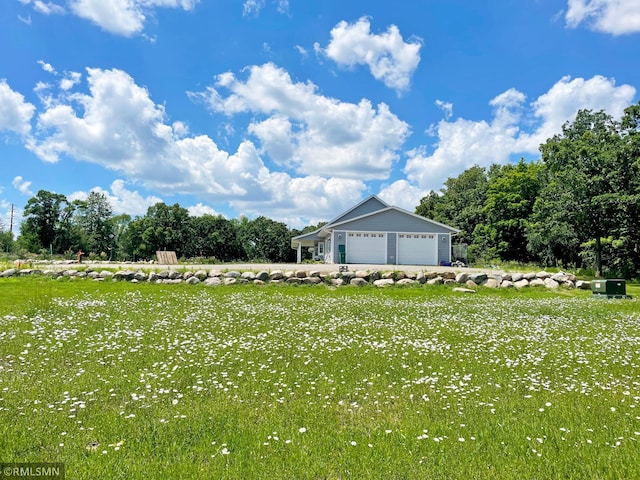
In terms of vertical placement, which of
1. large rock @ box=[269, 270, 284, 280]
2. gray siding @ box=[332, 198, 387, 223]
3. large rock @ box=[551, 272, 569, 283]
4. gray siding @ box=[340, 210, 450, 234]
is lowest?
large rock @ box=[551, 272, 569, 283]

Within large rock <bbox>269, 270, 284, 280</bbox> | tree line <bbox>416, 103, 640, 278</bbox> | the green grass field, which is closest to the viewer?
the green grass field

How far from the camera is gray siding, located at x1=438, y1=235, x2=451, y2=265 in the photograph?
3391cm

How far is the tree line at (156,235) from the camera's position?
58.4 m

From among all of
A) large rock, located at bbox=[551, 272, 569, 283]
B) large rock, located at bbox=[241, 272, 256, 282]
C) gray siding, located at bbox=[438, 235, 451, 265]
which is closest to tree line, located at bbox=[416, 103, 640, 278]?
gray siding, located at bbox=[438, 235, 451, 265]

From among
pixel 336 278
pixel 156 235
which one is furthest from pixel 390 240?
pixel 156 235

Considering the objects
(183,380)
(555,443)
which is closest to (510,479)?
(555,443)

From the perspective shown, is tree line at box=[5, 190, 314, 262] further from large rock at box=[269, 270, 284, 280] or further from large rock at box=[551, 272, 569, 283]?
large rock at box=[551, 272, 569, 283]

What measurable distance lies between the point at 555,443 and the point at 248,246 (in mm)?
61189

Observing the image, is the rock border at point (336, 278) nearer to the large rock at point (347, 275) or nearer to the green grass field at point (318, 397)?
the large rock at point (347, 275)

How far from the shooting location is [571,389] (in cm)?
564

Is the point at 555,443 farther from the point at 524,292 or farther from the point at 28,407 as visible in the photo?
the point at 524,292

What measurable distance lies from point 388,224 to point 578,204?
1370 centimetres

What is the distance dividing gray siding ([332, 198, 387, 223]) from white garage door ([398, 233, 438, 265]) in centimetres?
564

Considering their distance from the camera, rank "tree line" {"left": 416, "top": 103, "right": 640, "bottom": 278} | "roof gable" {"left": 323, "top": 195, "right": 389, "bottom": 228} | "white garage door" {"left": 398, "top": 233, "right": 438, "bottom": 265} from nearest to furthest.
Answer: "tree line" {"left": 416, "top": 103, "right": 640, "bottom": 278}, "white garage door" {"left": 398, "top": 233, "right": 438, "bottom": 265}, "roof gable" {"left": 323, "top": 195, "right": 389, "bottom": 228}
